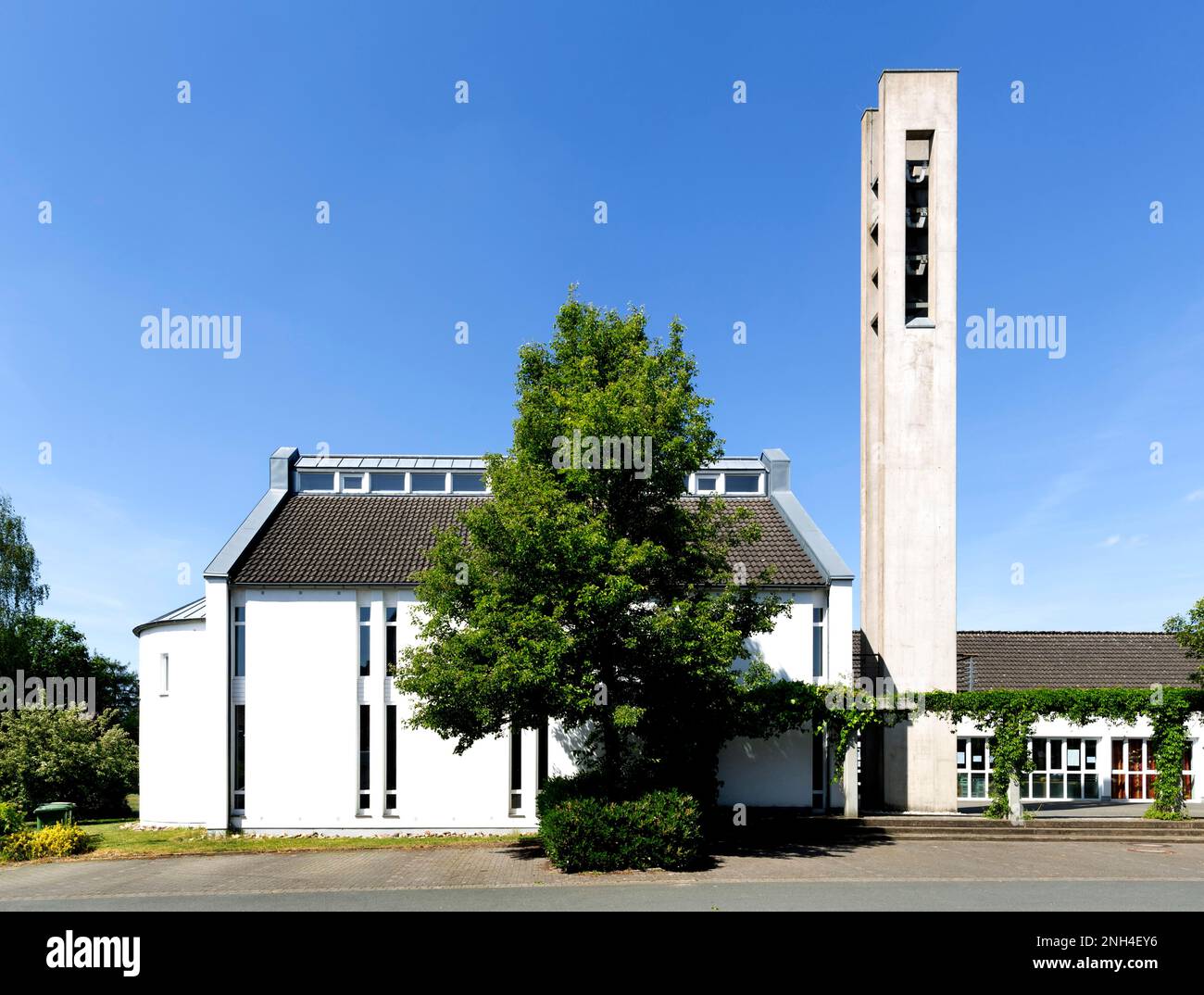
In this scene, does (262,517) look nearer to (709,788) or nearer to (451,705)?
(451,705)

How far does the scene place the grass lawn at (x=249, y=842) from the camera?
61.0ft

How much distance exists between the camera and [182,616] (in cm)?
2297

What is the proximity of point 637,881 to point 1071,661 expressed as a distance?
23.8 metres

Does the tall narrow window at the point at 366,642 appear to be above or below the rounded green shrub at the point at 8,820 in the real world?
above

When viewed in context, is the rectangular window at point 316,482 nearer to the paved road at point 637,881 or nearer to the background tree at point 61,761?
the paved road at point 637,881

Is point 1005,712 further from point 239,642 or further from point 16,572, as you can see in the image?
point 16,572

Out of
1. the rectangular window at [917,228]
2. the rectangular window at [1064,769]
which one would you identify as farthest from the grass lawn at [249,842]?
the rectangular window at [1064,769]

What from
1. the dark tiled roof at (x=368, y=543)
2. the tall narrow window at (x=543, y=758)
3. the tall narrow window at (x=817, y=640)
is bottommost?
the tall narrow window at (x=543, y=758)

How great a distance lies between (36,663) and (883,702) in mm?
49308

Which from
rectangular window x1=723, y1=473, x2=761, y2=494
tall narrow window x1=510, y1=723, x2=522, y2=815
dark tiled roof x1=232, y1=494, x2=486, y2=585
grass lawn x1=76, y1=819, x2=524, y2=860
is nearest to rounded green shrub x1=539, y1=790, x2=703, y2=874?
grass lawn x1=76, y1=819, x2=524, y2=860

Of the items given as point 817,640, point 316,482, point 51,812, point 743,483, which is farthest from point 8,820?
point 743,483

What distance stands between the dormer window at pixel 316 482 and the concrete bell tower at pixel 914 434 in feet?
51.8
